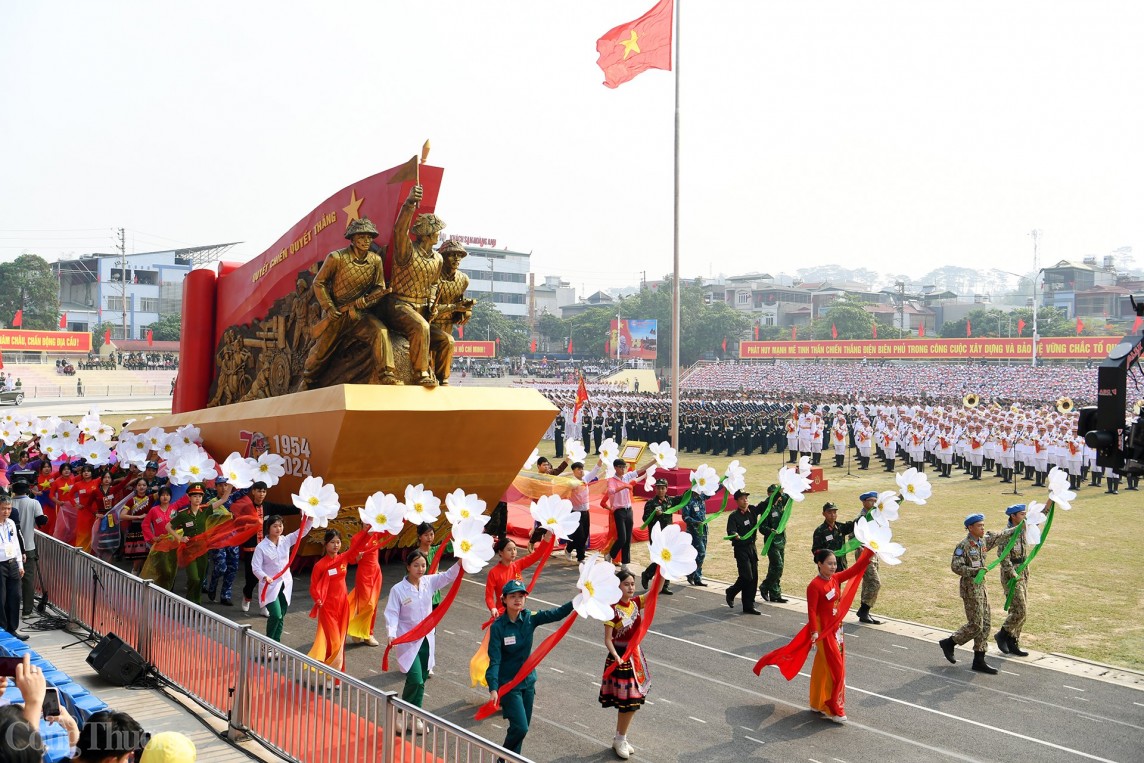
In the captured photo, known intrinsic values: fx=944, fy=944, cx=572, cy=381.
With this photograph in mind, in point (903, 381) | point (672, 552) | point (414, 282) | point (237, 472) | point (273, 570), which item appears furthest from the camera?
point (903, 381)

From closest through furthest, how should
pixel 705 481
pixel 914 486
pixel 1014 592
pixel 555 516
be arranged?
pixel 555 516 → pixel 1014 592 → pixel 914 486 → pixel 705 481

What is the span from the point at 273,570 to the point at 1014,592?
6687 mm

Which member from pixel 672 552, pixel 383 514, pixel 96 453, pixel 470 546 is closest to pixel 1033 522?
pixel 672 552

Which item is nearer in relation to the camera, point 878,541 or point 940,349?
point 878,541

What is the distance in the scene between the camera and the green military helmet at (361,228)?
1147 centimetres

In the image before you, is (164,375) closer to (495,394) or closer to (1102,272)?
(495,394)

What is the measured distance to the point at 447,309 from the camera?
12.1 meters

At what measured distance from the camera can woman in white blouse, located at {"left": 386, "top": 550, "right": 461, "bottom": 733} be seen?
21.9 ft

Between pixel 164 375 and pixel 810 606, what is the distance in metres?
57.6

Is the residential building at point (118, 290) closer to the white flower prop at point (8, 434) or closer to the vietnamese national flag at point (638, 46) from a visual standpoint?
the white flower prop at point (8, 434)

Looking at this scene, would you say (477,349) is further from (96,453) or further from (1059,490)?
(1059,490)

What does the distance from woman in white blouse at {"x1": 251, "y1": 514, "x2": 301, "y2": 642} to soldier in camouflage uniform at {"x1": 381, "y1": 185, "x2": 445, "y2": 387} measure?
3480 mm

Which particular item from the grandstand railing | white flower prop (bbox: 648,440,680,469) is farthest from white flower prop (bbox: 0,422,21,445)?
white flower prop (bbox: 648,440,680,469)

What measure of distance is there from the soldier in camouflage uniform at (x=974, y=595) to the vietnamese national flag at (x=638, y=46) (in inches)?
512
